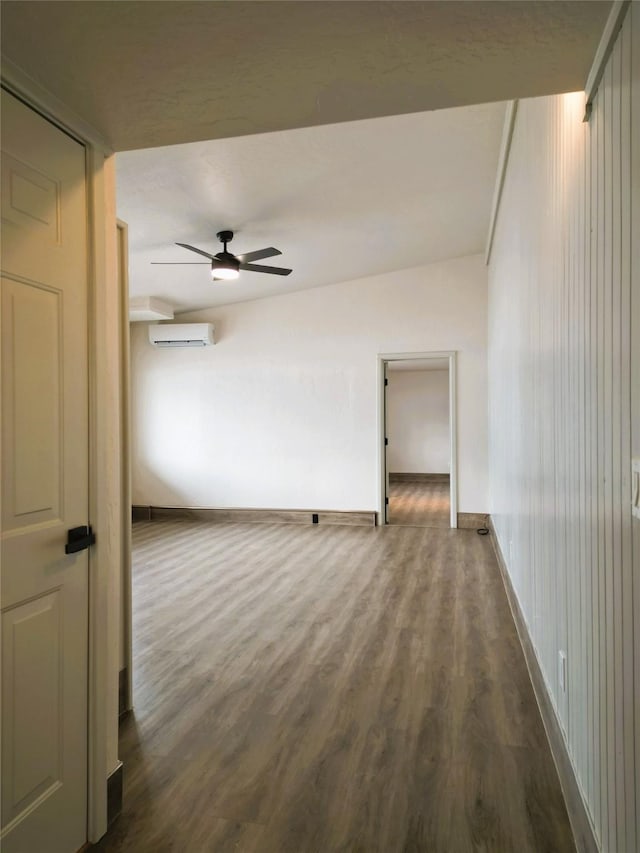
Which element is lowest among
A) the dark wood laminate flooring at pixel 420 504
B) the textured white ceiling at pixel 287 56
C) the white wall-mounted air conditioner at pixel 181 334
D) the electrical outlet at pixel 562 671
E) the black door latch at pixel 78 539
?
the dark wood laminate flooring at pixel 420 504

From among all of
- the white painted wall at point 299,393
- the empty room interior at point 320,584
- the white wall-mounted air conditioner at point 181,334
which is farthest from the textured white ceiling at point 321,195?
the white wall-mounted air conditioner at point 181,334

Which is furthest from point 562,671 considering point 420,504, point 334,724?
point 420,504

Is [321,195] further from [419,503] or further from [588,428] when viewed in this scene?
[419,503]

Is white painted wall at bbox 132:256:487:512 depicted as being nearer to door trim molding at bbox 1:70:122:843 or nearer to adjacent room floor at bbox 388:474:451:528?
adjacent room floor at bbox 388:474:451:528

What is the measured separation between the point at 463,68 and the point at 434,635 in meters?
2.84

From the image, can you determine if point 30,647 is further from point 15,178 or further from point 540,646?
point 540,646

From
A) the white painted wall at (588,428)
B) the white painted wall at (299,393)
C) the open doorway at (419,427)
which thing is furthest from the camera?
the open doorway at (419,427)

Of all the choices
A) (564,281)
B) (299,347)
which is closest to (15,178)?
(564,281)

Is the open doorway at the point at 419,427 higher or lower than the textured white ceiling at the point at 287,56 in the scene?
lower

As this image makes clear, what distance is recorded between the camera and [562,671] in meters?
1.87

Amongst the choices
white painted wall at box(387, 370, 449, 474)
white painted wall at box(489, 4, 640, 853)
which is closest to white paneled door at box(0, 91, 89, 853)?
white painted wall at box(489, 4, 640, 853)

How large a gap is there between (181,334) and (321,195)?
11.5 ft

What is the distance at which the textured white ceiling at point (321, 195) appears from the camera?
10.9ft

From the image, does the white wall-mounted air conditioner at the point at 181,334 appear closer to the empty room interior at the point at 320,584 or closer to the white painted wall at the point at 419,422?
the empty room interior at the point at 320,584
